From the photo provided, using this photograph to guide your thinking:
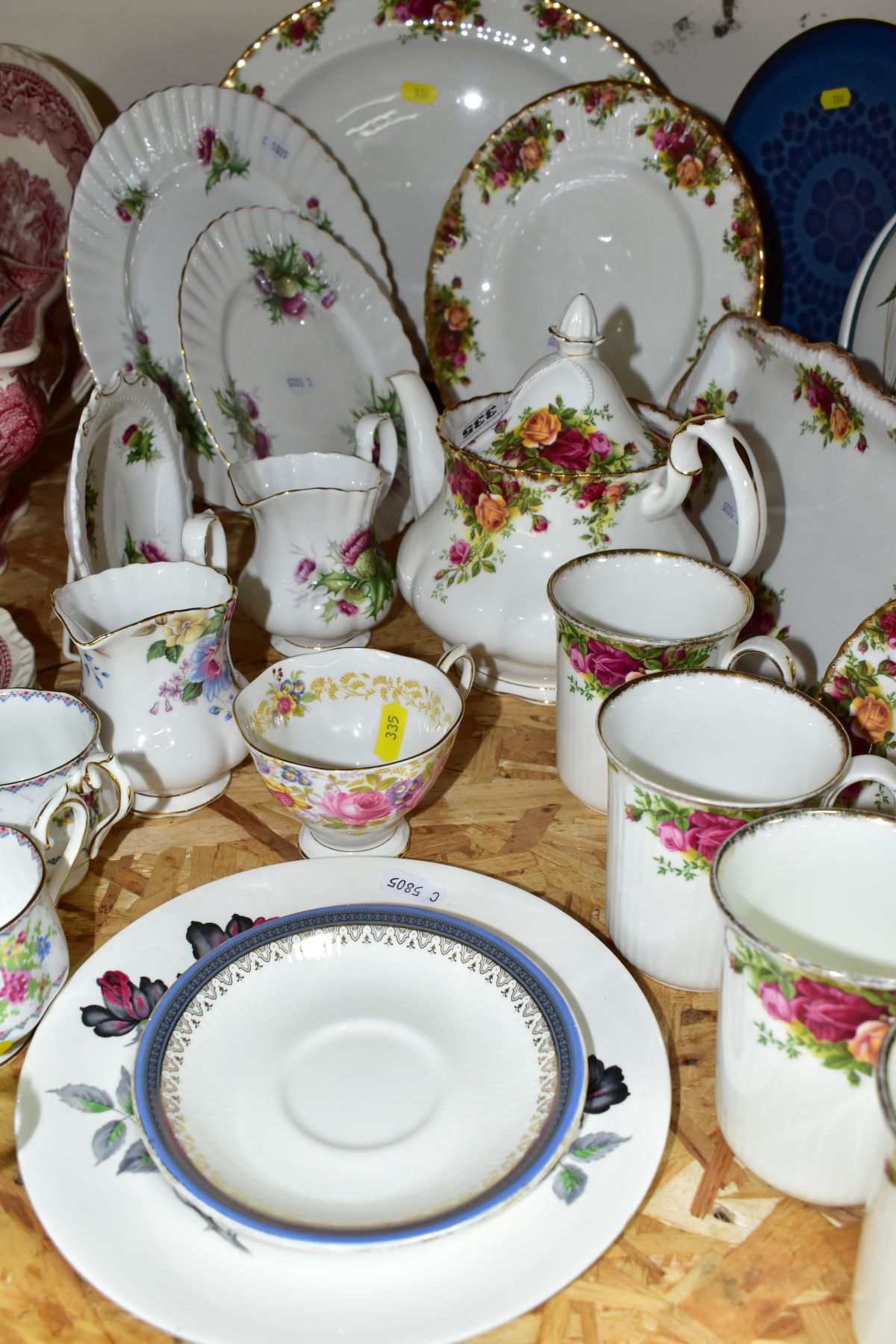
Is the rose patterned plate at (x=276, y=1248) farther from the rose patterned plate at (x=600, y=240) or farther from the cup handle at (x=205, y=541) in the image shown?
the rose patterned plate at (x=600, y=240)

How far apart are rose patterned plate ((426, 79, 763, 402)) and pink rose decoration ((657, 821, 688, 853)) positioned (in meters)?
0.65

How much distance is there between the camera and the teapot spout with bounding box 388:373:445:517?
3.23 ft

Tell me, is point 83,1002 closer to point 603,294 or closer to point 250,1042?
point 250,1042

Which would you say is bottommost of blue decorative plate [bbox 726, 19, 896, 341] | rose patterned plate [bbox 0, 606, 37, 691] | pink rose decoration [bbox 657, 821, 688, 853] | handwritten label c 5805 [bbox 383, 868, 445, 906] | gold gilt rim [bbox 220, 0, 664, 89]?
handwritten label c 5805 [bbox 383, 868, 445, 906]

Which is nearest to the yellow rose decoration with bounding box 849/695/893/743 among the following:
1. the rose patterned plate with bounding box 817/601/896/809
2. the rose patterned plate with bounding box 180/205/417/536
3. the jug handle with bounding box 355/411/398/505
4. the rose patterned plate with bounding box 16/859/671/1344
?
the rose patterned plate with bounding box 817/601/896/809

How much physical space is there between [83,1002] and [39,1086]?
2.2 inches

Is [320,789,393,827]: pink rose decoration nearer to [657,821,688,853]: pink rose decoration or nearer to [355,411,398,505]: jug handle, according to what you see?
[657,821,688,853]: pink rose decoration

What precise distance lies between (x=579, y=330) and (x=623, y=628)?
222mm

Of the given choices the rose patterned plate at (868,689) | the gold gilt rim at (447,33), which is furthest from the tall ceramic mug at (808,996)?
the gold gilt rim at (447,33)

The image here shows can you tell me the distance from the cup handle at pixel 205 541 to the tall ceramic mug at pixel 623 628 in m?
0.26

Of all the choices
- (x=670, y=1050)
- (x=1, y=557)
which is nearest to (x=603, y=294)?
(x=1, y=557)

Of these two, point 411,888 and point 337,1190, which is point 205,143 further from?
point 337,1190

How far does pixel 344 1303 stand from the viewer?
1.63 feet

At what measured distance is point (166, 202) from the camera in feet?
3.66
